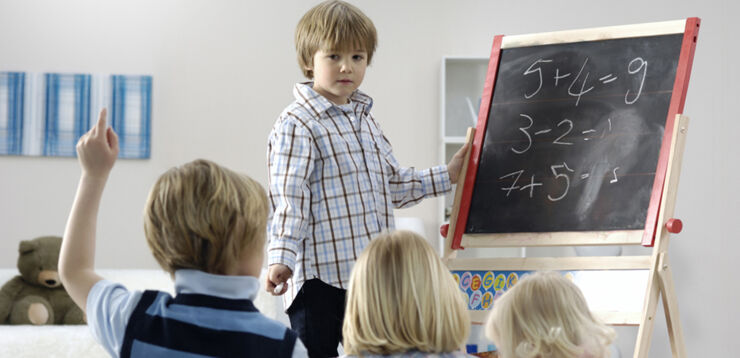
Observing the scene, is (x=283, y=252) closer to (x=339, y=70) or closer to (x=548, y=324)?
(x=339, y=70)

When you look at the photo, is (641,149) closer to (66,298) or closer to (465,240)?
(465,240)

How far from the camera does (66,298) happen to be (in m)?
3.42

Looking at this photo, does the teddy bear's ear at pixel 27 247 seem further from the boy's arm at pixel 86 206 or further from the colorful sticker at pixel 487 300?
the boy's arm at pixel 86 206

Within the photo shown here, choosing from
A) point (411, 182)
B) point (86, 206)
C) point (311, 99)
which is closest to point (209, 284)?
point (86, 206)

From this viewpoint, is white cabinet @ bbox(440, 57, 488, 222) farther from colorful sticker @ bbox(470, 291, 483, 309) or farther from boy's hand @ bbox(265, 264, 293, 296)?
boy's hand @ bbox(265, 264, 293, 296)

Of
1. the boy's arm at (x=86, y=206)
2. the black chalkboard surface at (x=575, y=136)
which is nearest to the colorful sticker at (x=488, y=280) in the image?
the black chalkboard surface at (x=575, y=136)

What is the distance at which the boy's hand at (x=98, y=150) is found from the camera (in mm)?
1055

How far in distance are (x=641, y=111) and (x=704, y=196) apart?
6.27 ft

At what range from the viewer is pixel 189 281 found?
1121mm

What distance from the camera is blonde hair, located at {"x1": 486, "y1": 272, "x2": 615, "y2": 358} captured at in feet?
4.25

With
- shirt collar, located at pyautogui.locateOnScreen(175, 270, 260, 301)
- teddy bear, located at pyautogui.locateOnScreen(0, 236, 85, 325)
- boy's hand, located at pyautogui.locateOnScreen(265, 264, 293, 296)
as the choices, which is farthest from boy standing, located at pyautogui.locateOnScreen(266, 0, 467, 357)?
teddy bear, located at pyautogui.locateOnScreen(0, 236, 85, 325)

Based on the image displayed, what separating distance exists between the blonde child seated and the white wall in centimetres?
284

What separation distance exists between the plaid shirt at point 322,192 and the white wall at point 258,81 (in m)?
2.06

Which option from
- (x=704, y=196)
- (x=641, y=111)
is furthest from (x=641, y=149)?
(x=704, y=196)
